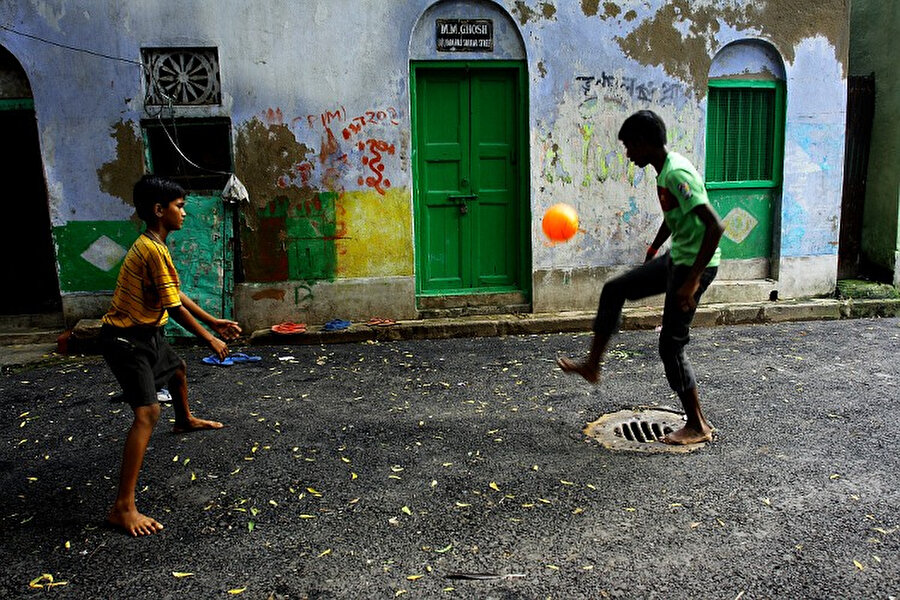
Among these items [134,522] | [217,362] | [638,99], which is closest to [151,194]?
[134,522]

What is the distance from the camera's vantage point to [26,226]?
912 centimetres

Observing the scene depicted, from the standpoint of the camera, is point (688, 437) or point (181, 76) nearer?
point (688, 437)

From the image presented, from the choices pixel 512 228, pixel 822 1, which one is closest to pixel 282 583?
pixel 512 228

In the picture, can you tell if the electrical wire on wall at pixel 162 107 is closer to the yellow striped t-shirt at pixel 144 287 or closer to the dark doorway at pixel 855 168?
the yellow striped t-shirt at pixel 144 287

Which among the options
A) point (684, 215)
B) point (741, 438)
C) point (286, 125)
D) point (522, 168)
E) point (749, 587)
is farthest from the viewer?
point (522, 168)

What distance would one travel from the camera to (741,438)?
452 centimetres

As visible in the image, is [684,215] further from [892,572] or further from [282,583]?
[282,583]

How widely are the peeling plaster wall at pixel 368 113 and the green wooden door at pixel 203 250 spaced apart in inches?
11.9

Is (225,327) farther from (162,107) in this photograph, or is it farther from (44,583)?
(162,107)

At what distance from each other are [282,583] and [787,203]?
8025 millimetres

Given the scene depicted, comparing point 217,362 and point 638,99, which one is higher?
point 638,99

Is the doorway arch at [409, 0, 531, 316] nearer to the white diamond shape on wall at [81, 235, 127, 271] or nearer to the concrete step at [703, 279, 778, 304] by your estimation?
the concrete step at [703, 279, 778, 304]

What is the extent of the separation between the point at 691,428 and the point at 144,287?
3.38 metres

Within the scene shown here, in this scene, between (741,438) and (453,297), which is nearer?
(741,438)
